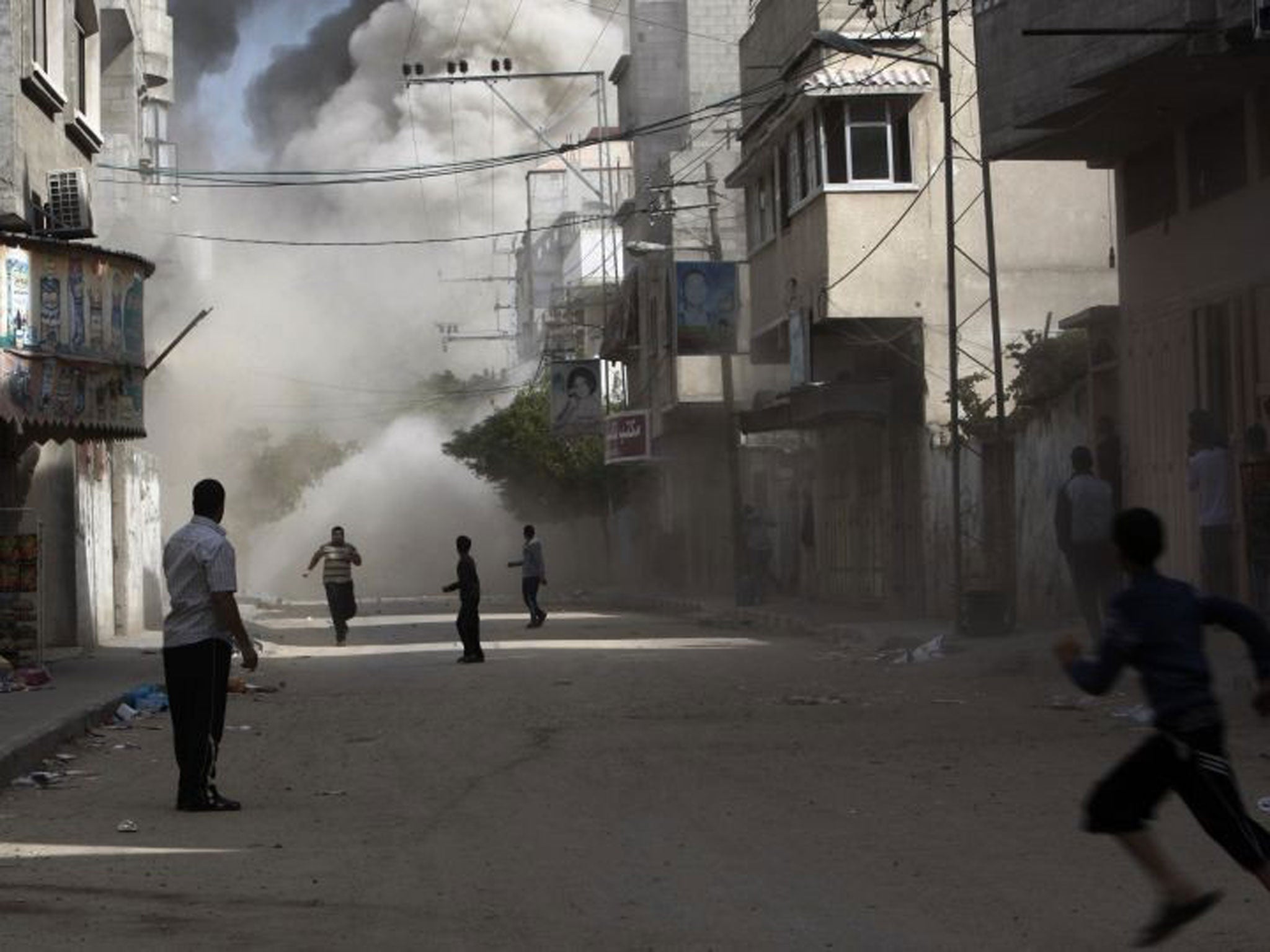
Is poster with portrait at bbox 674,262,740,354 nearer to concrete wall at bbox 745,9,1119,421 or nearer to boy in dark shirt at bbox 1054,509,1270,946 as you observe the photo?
concrete wall at bbox 745,9,1119,421

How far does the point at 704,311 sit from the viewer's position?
38.6 m

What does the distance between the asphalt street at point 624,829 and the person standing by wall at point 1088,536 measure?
1.01 meters

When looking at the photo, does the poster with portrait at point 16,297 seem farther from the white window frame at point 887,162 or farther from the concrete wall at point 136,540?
the white window frame at point 887,162

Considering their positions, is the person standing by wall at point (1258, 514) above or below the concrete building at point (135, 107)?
below

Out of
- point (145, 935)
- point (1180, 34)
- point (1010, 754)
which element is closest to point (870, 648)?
point (1180, 34)

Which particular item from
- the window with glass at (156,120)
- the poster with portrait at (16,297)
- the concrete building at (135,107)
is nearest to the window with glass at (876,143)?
the concrete building at (135,107)

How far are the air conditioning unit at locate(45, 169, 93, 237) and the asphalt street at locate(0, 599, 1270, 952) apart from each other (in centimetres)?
613

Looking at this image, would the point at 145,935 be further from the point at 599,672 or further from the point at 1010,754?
the point at 599,672

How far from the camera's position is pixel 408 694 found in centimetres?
1867

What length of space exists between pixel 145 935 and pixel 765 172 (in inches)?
1155

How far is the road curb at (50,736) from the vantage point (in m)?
12.2

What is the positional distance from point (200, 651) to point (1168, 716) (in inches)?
231

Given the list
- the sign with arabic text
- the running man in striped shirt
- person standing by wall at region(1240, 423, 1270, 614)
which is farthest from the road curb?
the sign with arabic text

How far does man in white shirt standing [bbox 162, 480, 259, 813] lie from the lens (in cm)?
1070
